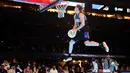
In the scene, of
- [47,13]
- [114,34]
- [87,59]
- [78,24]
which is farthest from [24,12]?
[78,24]

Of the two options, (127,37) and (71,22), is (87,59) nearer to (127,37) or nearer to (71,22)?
(71,22)

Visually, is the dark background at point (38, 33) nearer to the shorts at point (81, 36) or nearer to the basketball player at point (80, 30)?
the basketball player at point (80, 30)

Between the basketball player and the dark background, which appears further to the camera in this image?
the dark background

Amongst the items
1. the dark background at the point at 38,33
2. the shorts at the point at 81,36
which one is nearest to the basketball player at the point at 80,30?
the shorts at the point at 81,36

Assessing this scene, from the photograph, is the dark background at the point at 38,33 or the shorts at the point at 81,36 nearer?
the shorts at the point at 81,36

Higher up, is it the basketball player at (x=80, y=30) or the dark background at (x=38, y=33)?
the basketball player at (x=80, y=30)

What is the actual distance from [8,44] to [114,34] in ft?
27.2

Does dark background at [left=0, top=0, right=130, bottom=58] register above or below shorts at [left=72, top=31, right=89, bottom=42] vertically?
below

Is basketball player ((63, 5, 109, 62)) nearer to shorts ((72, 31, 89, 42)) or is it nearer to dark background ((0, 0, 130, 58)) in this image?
shorts ((72, 31, 89, 42))

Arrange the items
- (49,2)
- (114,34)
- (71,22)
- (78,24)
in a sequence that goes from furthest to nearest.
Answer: (114,34)
(71,22)
(49,2)
(78,24)

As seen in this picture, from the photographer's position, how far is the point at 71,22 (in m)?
19.7

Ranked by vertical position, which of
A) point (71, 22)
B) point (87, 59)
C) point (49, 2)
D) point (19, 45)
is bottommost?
point (87, 59)

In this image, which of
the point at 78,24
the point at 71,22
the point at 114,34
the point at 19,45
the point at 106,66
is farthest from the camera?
the point at 114,34

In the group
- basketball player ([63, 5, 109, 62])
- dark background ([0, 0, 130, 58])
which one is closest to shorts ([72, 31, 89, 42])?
basketball player ([63, 5, 109, 62])
